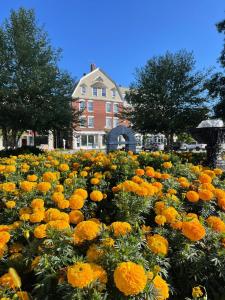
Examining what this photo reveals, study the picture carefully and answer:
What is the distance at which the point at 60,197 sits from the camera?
7.80ft

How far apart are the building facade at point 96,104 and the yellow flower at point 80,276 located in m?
43.8

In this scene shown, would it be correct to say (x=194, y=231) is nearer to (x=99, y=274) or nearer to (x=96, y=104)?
(x=99, y=274)

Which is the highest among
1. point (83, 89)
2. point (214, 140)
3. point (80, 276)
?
point (83, 89)

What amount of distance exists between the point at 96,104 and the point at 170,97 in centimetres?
2707

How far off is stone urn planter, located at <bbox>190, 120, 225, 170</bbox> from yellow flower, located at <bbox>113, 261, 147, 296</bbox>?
5664 millimetres

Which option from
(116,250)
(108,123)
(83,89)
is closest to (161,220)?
(116,250)

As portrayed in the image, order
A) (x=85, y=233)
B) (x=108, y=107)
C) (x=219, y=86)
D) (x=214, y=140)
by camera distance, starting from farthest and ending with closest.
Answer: (x=108, y=107) < (x=219, y=86) < (x=214, y=140) < (x=85, y=233)

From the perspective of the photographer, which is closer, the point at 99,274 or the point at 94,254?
the point at 99,274

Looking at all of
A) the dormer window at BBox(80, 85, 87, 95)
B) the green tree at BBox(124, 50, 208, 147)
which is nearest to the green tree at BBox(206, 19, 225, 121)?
the green tree at BBox(124, 50, 208, 147)

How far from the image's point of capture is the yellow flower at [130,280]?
1.26 metres

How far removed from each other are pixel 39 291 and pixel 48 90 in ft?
56.2

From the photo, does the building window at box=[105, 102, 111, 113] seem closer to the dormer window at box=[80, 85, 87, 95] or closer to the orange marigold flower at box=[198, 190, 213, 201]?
the dormer window at box=[80, 85, 87, 95]

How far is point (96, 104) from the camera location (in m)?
47.4

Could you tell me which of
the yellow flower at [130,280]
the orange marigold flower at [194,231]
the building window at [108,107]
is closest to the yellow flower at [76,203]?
the orange marigold flower at [194,231]
